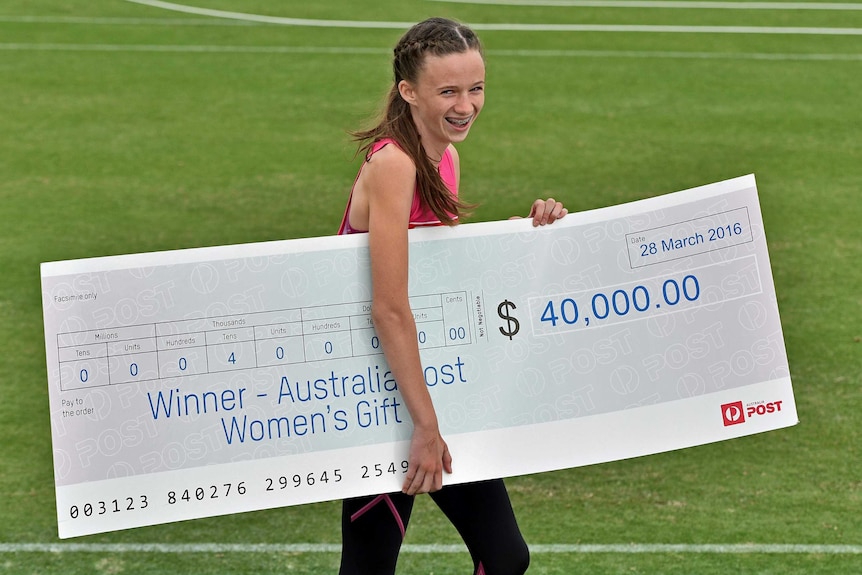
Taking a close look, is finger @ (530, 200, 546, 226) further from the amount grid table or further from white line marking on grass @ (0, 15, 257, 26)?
white line marking on grass @ (0, 15, 257, 26)

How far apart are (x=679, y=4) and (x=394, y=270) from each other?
13.7 metres

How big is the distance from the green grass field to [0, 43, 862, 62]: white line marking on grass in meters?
0.05

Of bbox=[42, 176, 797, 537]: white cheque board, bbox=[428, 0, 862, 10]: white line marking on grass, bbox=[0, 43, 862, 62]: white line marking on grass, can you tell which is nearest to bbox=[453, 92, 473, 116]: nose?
bbox=[42, 176, 797, 537]: white cheque board

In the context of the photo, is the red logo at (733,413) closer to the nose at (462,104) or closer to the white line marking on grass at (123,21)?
the nose at (462,104)

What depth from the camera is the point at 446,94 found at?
107 inches

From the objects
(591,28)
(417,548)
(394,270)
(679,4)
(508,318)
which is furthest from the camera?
(679,4)

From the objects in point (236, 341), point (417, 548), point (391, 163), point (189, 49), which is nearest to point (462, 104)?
point (391, 163)

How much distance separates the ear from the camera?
108 inches

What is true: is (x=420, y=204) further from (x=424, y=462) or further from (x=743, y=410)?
(x=743, y=410)

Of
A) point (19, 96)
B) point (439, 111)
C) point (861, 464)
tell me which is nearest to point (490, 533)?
point (439, 111)

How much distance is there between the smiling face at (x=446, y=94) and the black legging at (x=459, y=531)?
0.83 m

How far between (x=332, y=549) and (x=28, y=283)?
10.5 feet

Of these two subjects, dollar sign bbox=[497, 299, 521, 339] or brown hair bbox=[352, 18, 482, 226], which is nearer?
brown hair bbox=[352, 18, 482, 226]

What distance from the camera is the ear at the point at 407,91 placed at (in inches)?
108
